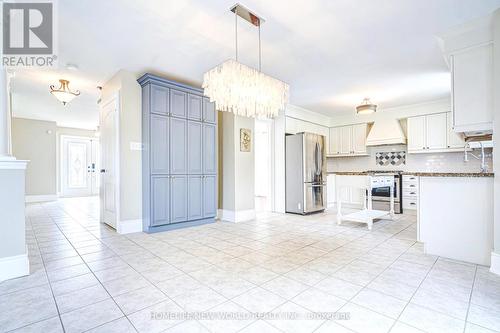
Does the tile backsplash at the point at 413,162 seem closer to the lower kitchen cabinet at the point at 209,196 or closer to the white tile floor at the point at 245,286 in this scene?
the white tile floor at the point at 245,286

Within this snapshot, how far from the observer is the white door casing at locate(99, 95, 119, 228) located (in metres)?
3.95

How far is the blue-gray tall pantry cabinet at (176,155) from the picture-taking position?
392 cm

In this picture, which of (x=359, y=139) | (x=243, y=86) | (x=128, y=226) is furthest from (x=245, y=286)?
(x=359, y=139)

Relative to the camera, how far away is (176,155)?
420 cm

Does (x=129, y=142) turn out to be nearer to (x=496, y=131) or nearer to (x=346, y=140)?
(x=496, y=131)

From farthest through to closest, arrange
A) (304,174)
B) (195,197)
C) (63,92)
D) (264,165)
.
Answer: (264,165), (304,174), (195,197), (63,92)

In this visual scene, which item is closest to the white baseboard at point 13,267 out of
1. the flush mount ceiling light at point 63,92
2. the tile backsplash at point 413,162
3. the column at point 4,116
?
the column at point 4,116

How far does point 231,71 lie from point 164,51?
1315 mm

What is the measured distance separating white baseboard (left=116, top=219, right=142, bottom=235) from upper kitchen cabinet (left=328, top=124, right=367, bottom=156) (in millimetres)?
5782

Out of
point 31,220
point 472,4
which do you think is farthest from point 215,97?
point 31,220

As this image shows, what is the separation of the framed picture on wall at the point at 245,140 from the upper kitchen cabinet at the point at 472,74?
3325mm

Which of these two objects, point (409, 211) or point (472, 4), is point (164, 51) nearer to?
point (472, 4)

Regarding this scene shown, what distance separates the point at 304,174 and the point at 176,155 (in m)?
2.83

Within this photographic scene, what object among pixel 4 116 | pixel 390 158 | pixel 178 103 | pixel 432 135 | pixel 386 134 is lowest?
pixel 390 158
